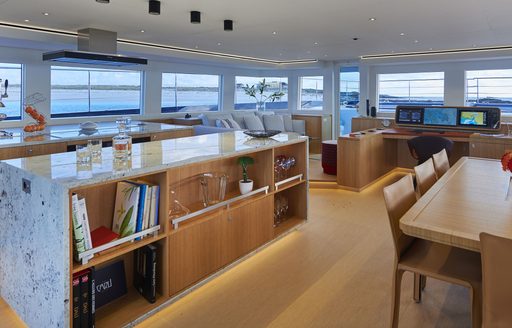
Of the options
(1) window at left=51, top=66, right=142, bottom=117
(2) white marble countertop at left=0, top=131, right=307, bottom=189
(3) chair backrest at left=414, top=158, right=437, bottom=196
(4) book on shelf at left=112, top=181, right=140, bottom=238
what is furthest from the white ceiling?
(4) book on shelf at left=112, top=181, right=140, bottom=238

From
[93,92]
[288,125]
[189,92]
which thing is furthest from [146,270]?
[288,125]

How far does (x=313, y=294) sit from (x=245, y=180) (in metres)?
1.10

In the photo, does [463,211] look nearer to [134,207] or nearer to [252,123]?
[134,207]

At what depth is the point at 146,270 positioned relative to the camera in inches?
96.0

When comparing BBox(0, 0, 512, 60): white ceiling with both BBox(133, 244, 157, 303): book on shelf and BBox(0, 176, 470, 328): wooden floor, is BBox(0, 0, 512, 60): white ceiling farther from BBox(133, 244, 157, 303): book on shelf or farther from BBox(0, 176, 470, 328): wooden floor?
BBox(133, 244, 157, 303): book on shelf

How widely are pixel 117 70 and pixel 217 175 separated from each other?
5.71 m

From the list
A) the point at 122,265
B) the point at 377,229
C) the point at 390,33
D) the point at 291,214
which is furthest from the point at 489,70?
the point at 122,265

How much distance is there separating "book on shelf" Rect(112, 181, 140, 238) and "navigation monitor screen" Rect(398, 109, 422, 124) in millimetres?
5742

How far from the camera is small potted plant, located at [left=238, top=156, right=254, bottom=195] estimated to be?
3213 mm

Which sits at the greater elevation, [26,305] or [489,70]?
[489,70]

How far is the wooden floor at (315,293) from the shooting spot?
238 centimetres

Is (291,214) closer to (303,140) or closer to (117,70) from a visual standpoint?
(303,140)

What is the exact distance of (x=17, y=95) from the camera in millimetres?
6516

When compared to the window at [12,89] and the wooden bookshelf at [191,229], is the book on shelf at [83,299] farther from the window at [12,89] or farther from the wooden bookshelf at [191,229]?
the window at [12,89]
